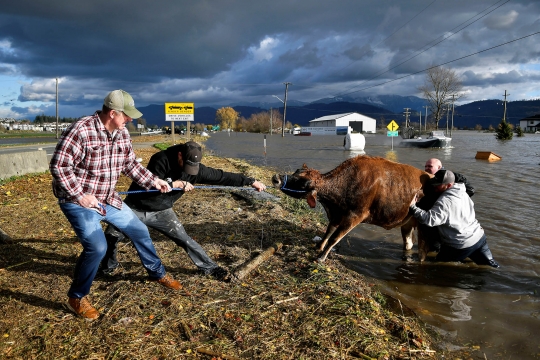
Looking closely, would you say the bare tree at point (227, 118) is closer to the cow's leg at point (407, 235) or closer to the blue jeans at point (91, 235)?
the cow's leg at point (407, 235)

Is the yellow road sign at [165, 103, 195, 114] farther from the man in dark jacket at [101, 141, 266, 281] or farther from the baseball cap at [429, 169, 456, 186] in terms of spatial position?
the baseball cap at [429, 169, 456, 186]

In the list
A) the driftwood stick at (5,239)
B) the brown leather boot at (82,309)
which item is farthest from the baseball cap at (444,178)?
the driftwood stick at (5,239)

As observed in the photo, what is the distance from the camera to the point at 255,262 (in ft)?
18.7

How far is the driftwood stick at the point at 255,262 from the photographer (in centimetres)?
525

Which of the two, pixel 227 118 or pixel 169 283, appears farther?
pixel 227 118

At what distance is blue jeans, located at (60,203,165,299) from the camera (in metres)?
3.87

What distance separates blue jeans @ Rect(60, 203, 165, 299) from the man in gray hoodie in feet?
13.7

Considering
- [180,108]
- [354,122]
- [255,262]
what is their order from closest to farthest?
1. [255,262]
2. [180,108]
3. [354,122]

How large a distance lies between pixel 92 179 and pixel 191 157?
1309 mm

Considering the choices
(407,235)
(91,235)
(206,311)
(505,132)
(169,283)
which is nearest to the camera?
(91,235)

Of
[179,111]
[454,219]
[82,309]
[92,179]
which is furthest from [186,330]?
[179,111]

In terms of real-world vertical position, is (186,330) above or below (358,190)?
below

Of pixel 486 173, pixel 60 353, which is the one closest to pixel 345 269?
pixel 60 353

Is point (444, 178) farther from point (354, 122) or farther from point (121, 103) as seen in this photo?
point (354, 122)
